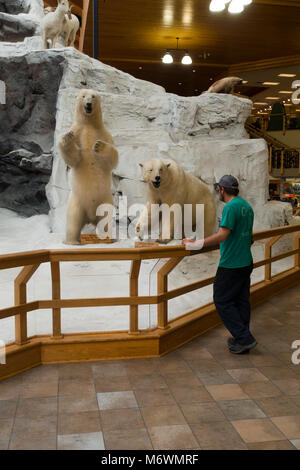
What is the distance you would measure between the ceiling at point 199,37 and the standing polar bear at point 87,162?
3647 mm

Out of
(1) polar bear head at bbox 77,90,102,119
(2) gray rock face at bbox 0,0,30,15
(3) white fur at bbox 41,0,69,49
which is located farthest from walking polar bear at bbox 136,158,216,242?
(2) gray rock face at bbox 0,0,30,15

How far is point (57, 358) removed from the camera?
3430 millimetres

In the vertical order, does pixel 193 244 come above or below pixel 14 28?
below

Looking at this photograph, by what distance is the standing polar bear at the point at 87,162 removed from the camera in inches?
232

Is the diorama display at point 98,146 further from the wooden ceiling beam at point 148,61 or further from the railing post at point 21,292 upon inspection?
the wooden ceiling beam at point 148,61

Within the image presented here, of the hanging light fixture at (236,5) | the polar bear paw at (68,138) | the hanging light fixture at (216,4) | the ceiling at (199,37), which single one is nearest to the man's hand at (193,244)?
the polar bear paw at (68,138)

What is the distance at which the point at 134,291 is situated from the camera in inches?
137

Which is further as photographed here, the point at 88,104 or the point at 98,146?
the point at 88,104

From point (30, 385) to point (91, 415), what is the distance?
58 cm

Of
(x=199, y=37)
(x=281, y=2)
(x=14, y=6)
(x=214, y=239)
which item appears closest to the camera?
(x=214, y=239)

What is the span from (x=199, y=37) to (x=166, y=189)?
562cm

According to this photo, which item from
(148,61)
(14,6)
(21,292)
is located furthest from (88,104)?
(14,6)

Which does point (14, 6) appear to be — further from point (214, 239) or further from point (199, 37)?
point (214, 239)
